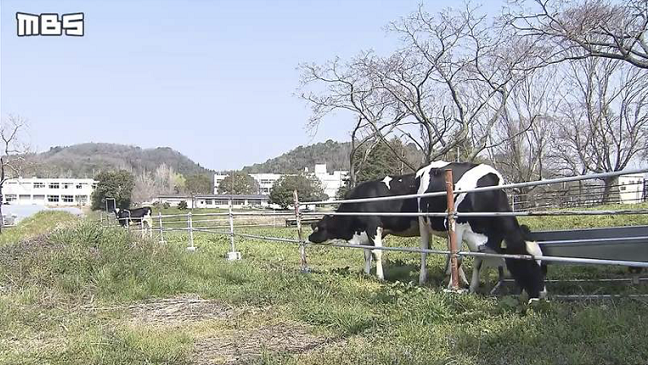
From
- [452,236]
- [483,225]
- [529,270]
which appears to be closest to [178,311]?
[452,236]

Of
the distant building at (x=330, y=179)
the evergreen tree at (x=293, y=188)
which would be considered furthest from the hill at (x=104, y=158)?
the evergreen tree at (x=293, y=188)

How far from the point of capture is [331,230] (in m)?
9.70

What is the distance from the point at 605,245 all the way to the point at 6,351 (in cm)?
562

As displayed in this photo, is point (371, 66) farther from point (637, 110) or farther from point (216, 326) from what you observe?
point (216, 326)

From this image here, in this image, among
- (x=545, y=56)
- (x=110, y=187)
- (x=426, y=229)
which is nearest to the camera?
(x=426, y=229)

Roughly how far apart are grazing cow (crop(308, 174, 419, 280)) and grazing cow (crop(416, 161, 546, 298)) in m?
0.69

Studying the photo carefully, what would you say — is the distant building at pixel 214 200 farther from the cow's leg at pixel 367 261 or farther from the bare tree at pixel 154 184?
the cow's leg at pixel 367 261

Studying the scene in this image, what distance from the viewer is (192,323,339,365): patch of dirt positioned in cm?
390

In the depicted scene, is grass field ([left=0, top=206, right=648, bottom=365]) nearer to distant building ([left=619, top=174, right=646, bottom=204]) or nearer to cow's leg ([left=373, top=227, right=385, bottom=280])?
cow's leg ([left=373, top=227, right=385, bottom=280])

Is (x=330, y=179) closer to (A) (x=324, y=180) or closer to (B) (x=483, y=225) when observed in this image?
(A) (x=324, y=180)

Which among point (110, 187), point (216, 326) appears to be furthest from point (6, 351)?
point (110, 187)

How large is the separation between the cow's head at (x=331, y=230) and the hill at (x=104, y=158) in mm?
95858

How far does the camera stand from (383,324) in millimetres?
4410

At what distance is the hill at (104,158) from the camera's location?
106894 millimetres
